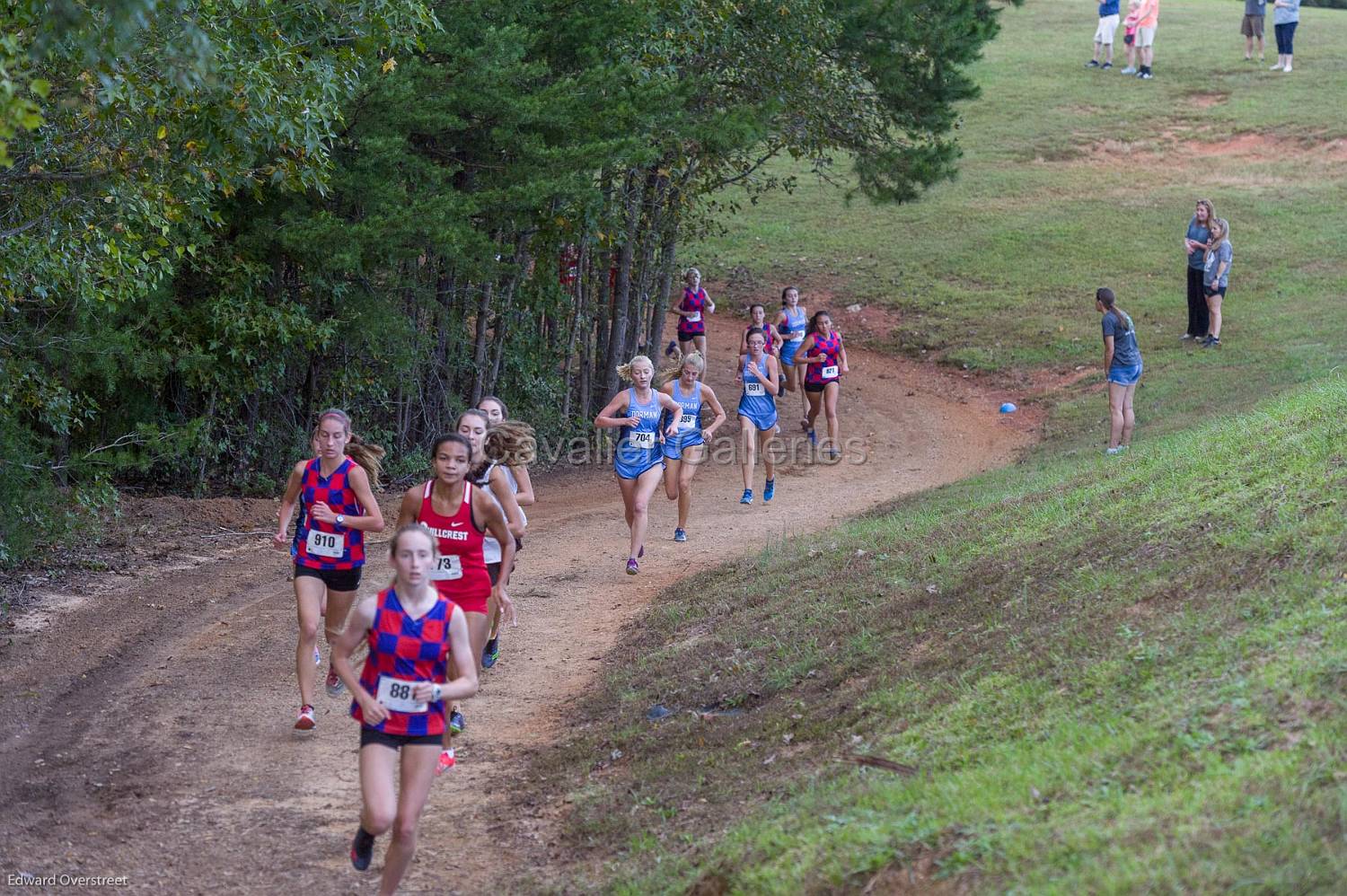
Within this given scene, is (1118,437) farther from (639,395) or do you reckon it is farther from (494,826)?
(494,826)

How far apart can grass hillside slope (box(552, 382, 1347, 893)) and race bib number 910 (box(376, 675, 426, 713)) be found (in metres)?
1.23

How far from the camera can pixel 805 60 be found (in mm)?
18578

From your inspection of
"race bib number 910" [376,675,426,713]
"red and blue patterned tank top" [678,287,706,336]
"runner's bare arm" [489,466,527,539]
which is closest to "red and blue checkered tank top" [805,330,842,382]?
"red and blue patterned tank top" [678,287,706,336]

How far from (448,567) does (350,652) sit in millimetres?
1845

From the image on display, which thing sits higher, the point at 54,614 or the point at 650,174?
the point at 650,174

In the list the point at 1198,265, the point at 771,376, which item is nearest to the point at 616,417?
the point at 771,376

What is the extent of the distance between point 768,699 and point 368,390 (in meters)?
9.77

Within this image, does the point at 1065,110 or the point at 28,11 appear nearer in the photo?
the point at 28,11

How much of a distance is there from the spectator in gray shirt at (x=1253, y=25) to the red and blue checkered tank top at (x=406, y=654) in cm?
4033

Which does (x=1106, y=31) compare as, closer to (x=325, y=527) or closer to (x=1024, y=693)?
(x=325, y=527)

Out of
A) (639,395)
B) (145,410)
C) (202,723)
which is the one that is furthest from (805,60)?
(202,723)

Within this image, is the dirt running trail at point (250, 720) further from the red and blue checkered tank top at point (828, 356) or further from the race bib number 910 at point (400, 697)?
the red and blue checkered tank top at point (828, 356)

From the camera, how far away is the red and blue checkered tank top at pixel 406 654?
19.2 feet

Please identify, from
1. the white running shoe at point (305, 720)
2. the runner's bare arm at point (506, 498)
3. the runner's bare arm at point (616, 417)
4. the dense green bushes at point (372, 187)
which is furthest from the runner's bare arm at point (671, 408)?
the white running shoe at point (305, 720)
